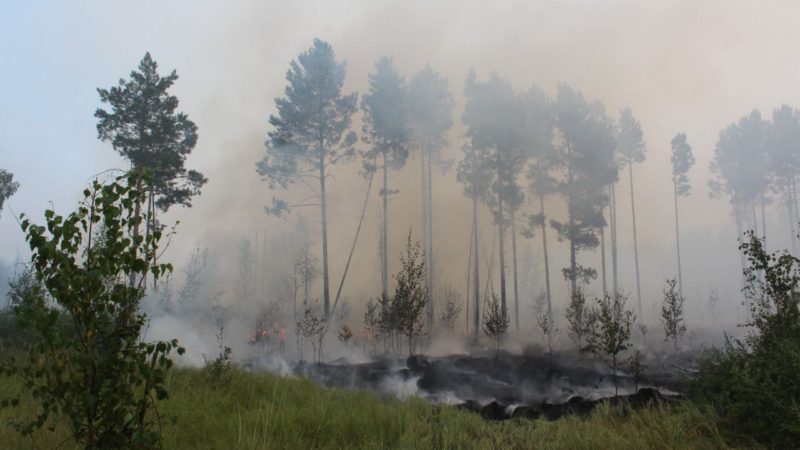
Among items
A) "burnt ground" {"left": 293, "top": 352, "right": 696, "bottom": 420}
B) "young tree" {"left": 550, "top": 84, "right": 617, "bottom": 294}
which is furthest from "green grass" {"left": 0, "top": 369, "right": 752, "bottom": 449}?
"young tree" {"left": 550, "top": 84, "right": 617, "bottom": 294}

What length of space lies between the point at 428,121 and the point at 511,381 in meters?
21.5

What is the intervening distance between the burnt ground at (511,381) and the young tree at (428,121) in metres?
13.6

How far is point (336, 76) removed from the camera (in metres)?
30.0

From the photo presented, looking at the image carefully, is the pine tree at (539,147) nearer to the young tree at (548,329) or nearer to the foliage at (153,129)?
the young tree at (548,329)

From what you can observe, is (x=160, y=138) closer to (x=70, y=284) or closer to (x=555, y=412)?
(x=555, y=412)

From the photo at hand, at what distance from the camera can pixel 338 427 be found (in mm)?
6633

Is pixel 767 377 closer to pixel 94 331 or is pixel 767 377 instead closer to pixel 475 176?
pixel 94 331

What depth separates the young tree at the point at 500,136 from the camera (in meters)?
33.4

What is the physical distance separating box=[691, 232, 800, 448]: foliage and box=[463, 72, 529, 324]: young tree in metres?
23.0

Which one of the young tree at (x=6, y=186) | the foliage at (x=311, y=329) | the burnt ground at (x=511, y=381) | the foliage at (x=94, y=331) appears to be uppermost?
the young tree at (x=6, y=186)

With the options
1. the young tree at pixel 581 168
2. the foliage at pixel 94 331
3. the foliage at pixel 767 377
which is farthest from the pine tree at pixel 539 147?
the foliage at pixel 94 331

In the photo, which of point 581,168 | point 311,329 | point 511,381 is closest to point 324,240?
point 311,329

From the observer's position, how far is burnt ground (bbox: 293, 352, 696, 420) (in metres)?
12.4

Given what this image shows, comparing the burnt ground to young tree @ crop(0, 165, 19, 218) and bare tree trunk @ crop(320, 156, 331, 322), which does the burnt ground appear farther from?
young tree @ crop(0, 165, 19, 218)
